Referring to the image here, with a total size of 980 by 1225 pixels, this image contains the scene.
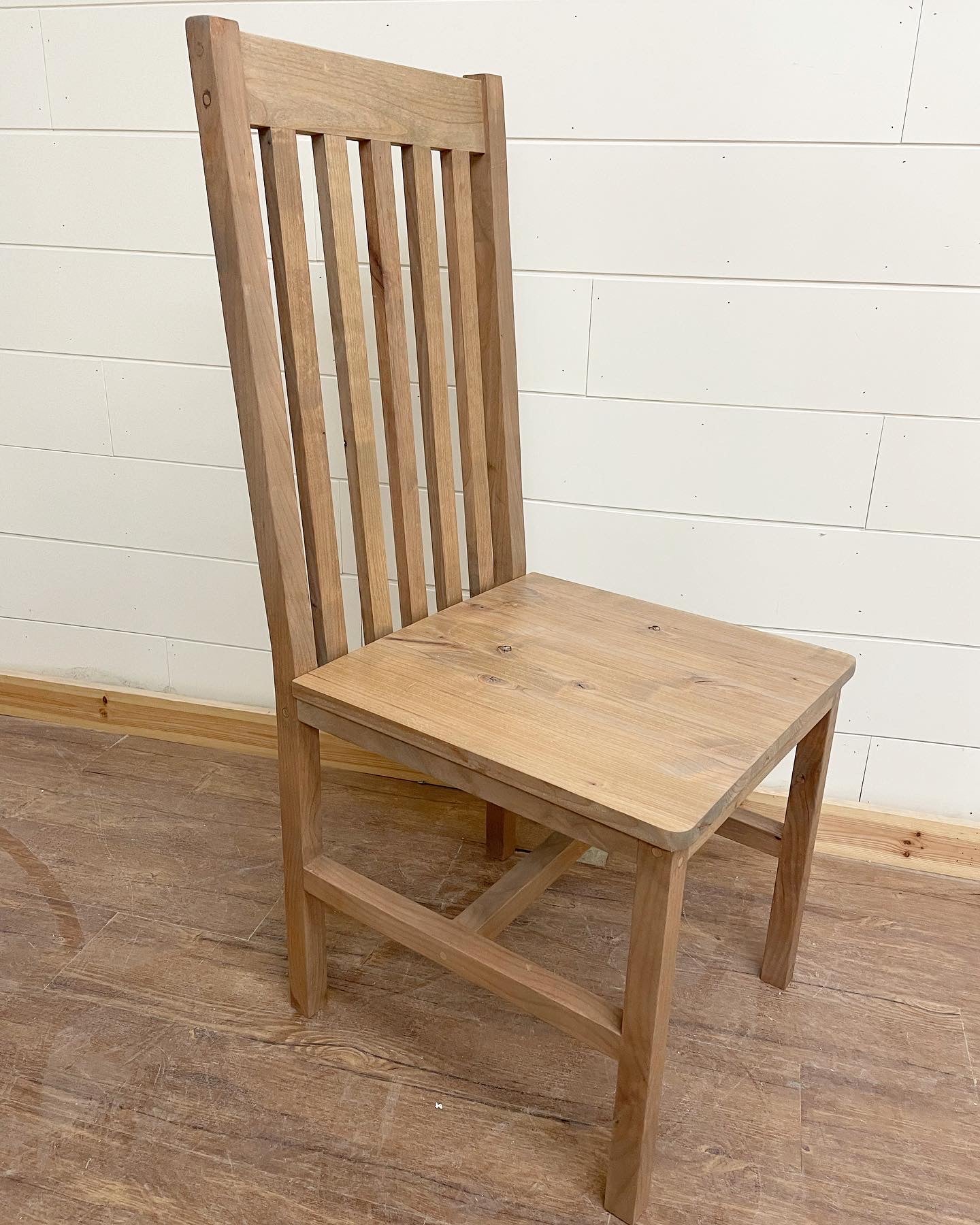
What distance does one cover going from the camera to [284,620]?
0.99 meters

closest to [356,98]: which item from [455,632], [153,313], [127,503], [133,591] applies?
[455,632]

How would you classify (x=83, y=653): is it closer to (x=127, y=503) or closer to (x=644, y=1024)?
(x=127, y=503)

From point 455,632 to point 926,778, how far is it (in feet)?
2.58

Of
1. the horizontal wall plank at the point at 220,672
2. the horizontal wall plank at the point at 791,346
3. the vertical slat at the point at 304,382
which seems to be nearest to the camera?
the vertical slat at the point at 304,382

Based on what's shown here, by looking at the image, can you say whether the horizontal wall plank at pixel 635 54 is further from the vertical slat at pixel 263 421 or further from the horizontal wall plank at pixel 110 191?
the vertical slat at pixel 263 421

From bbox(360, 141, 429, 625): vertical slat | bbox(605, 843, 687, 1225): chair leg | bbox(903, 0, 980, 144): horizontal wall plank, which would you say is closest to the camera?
bbox(605, 843, 687, 1225): chair leg

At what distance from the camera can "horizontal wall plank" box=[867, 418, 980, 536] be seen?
1292 millimetres

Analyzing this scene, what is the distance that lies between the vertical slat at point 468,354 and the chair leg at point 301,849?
0.31 m

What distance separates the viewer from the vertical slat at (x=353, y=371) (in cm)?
98

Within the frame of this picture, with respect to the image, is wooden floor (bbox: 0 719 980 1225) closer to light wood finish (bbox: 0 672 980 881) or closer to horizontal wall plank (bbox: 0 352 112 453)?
light wood finish (bbox: 0 672 980 881)

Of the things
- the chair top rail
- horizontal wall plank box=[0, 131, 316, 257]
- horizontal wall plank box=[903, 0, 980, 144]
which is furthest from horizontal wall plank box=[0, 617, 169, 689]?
horizontal wall plank box=[903, 0, 980, 144]

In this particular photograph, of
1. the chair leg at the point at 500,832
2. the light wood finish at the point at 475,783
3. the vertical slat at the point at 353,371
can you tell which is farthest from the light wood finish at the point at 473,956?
the chair leg at the point at 500,832

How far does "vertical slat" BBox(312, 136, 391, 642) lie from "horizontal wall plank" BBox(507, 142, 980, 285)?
0.38m

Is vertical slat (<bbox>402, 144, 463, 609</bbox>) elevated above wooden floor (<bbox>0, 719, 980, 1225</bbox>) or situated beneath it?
elevated above
